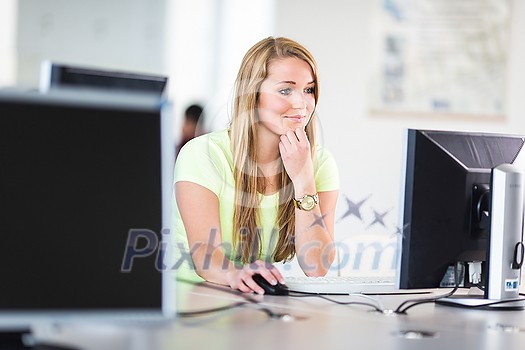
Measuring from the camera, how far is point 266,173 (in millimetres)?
2295

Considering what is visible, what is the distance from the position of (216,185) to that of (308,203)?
10.2 inches

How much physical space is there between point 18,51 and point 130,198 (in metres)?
3.48

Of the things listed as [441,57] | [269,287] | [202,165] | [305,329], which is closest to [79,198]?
[305,329]

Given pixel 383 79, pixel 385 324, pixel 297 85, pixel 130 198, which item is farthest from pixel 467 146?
pixel 383 79

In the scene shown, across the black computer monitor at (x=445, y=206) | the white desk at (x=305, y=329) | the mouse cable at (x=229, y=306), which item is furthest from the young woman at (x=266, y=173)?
the black computer monitor at (x=445, y=206)

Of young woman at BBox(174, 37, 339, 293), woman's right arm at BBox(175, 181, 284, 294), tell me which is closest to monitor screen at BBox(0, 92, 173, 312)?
woman's right arm at BBox(175, 181, 284, 294)

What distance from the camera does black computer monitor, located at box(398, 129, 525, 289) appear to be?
5.63 feet

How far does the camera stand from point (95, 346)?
1.17 m

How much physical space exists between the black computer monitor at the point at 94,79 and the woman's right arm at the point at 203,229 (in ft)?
1.27

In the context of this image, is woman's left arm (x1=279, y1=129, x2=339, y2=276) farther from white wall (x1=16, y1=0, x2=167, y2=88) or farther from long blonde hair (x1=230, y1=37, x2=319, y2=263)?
white wall (x1=16, y1=0, x2=167, y2=88)

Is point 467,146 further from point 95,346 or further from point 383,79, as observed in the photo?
point 383,79

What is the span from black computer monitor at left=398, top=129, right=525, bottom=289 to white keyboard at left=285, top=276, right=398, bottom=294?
16 centimetres

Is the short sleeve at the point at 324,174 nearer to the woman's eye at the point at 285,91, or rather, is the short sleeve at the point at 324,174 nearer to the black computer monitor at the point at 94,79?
the woman's eye at the point at 285,91

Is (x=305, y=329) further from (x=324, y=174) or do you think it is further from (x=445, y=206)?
(x=324, y=174)
